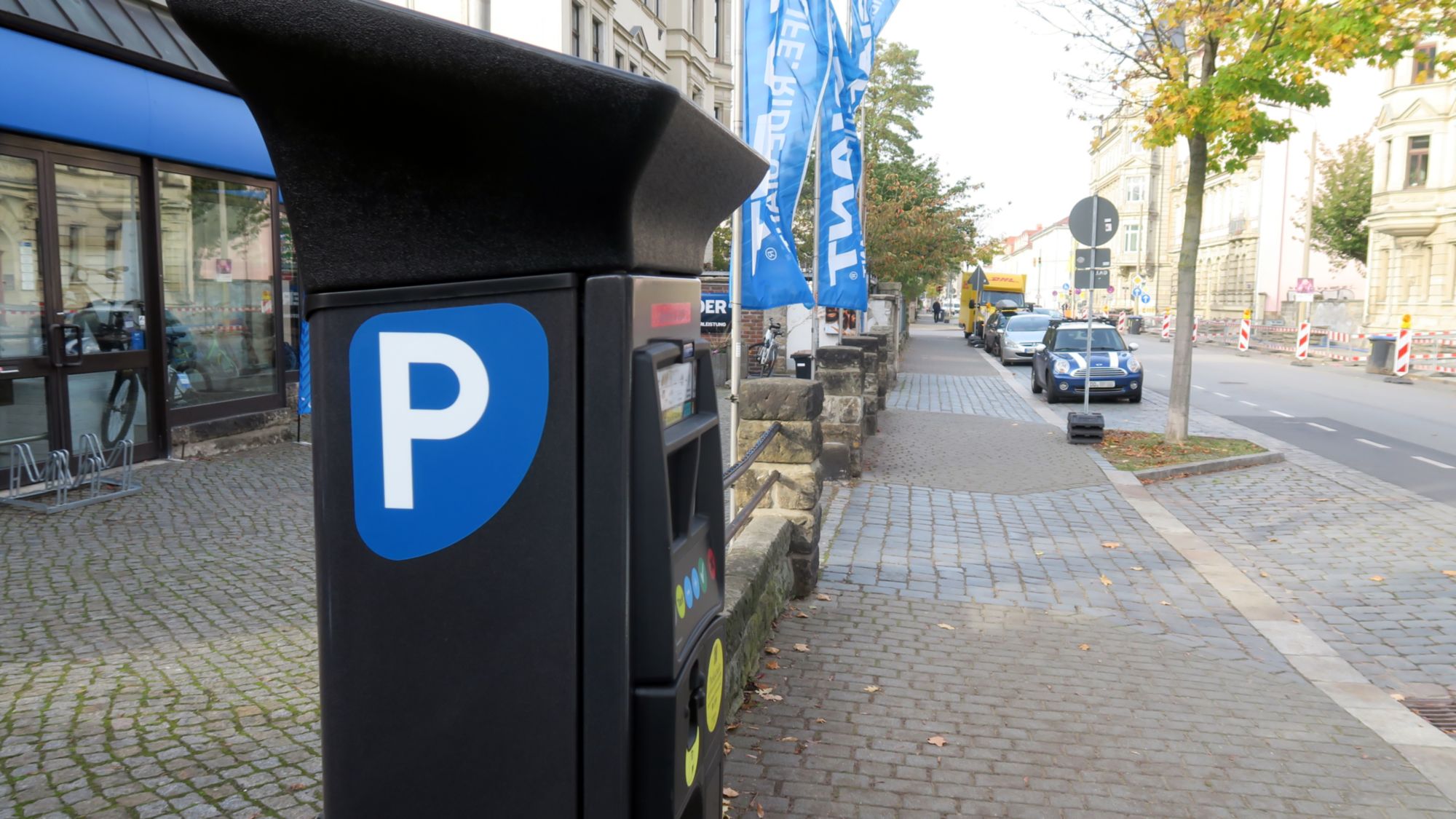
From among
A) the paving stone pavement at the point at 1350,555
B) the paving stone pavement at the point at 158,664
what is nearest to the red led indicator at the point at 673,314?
the paving stone pavement at the point at 158,664

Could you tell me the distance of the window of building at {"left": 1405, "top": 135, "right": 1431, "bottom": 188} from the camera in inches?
1762

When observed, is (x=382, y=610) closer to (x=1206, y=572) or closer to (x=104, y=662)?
(x=104, y=662)

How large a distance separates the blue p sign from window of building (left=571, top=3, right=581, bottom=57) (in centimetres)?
1866

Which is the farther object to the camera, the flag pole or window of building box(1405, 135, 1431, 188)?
window of building box(1405, 135, 1431, 188)

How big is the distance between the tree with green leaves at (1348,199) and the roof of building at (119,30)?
52.3 m

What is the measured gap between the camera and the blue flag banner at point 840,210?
1091 centimetres

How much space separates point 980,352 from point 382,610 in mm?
37359

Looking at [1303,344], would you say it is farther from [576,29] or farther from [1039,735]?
[1039,735]

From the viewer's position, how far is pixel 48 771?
382 cm

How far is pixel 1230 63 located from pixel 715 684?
39.3ft

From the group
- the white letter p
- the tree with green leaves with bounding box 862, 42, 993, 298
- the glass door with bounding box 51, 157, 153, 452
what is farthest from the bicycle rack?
the tree with green leaves with bounding box 862, 42, 993, 298

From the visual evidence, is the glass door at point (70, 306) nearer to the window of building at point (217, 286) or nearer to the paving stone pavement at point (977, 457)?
the window of building at point (217, 286)

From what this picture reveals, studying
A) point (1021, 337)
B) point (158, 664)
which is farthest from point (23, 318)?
point (1021, 337)

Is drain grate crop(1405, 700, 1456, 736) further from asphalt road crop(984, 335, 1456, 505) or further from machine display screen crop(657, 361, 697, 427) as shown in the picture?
asphalt road crop(984, 335, 1456, 505)
